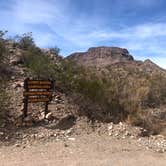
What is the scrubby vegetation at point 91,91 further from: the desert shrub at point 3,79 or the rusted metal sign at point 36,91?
the rusted metal sign at point 36,91

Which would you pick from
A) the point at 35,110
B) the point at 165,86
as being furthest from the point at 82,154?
the point at 165,86

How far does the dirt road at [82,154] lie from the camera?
1120 centimetres

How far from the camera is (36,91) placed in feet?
53.3

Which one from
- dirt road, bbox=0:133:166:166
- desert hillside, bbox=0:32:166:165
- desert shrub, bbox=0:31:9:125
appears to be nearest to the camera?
dirt road, bbox=0:133:166:166

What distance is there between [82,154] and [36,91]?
484 centimetres

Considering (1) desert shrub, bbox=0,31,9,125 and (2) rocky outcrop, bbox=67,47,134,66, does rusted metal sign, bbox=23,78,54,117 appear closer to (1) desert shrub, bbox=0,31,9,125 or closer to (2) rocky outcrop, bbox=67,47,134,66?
→ (1) desert shrub, bbox=0,31,9,125

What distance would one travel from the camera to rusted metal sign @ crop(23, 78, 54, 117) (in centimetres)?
1578

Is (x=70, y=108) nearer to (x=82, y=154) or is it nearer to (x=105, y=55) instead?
(x=82, y=154)

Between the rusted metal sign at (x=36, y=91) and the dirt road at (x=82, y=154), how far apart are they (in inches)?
115

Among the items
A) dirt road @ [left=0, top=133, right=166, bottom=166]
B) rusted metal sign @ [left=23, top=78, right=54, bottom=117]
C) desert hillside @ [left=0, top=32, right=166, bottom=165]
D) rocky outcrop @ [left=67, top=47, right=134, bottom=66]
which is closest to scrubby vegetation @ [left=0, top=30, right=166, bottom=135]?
desert hillside @ [left=0, top=32, right=166, bottom=165]

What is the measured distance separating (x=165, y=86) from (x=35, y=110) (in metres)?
15.8

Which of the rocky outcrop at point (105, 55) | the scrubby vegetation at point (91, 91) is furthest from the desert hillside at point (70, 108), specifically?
the rocky outcrop at point (105, 55)

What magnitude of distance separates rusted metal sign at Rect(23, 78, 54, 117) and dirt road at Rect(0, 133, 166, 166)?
2928mm

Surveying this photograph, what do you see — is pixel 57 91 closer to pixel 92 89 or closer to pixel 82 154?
pixel 92 89
